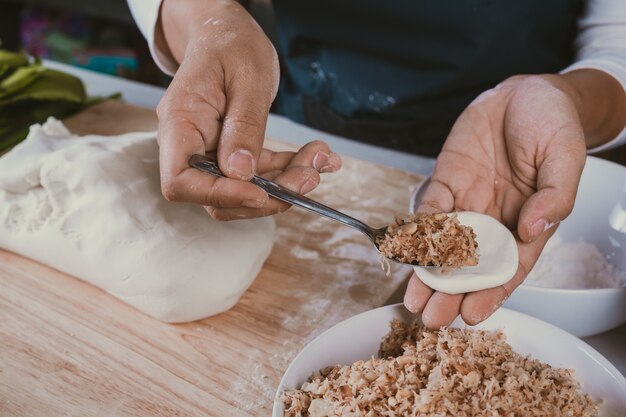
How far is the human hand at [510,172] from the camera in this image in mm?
1027

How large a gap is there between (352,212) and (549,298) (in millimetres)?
624

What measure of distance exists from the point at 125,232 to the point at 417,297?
626 mm

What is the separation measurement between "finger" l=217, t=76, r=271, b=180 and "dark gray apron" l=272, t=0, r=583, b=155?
0.76m

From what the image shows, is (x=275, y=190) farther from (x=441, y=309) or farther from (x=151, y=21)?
(x=151, y=21)

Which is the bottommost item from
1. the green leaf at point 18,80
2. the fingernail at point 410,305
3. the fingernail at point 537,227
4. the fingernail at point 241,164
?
the green leaf at point 18,80

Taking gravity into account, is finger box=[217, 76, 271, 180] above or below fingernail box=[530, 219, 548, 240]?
above

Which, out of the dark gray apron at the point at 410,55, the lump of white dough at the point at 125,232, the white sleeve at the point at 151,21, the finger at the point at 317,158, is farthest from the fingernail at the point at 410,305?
the white sleeve at the point at 151,21

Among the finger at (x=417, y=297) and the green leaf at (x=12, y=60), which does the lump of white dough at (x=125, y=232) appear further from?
the green leaf at (x=12, y=60)

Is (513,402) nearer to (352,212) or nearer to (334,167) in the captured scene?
(334,167)

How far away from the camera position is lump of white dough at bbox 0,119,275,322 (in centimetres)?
122

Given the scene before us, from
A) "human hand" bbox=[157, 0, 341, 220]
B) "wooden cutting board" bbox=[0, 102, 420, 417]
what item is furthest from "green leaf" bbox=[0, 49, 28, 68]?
"human hand" bbox=[157, 0, 341, 220]

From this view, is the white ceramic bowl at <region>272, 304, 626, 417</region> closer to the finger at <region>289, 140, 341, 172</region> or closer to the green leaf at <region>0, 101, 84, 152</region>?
the finger at <region>289, 140, 341, 172</region>

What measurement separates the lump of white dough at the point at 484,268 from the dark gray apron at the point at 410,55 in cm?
76

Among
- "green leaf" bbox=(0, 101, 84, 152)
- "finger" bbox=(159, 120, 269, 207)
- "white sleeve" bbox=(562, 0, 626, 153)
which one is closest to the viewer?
"finger" bbox=(159, 120, 269, 207)
